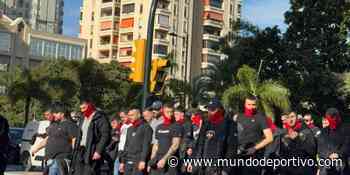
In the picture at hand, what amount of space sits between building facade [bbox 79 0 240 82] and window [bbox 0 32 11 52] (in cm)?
1217

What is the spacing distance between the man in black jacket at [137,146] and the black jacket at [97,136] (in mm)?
537

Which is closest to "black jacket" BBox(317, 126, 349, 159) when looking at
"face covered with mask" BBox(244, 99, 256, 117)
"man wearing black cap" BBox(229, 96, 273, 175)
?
"man wearing black cap" BBox(229, 96, 273, 175)

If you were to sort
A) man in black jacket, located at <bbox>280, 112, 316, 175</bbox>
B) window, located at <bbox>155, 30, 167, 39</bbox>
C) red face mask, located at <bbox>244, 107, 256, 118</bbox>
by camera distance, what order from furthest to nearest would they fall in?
window, located at <bbox>155, 30, 167, 39</bbox>, man in black jacket, located at <bbox>280, 112, 316, 175</bbox>, red face mask, located at <bbox>244, 107, 256, 118</bbox>

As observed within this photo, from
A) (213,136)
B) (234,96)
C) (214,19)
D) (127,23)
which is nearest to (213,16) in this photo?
(214,19)

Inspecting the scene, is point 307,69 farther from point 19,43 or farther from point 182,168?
point 19,43

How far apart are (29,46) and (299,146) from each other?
83.2 metres

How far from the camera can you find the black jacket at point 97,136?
1097 centimetres

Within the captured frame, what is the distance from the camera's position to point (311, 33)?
31.6 m

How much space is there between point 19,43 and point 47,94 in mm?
44294

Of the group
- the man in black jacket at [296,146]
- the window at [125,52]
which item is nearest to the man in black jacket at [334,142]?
the man in black jacket at [296,146]

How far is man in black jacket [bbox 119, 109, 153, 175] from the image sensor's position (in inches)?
439

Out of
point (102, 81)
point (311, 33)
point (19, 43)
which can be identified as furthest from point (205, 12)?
point (311, 33)

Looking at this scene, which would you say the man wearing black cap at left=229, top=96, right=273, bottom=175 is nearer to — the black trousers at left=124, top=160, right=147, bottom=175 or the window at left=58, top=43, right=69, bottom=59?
the black trousers at left=124, top=160, right=147, bottom=175

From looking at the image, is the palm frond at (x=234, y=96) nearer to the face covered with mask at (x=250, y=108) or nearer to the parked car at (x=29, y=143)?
the parked car at (x=29, y=143)
